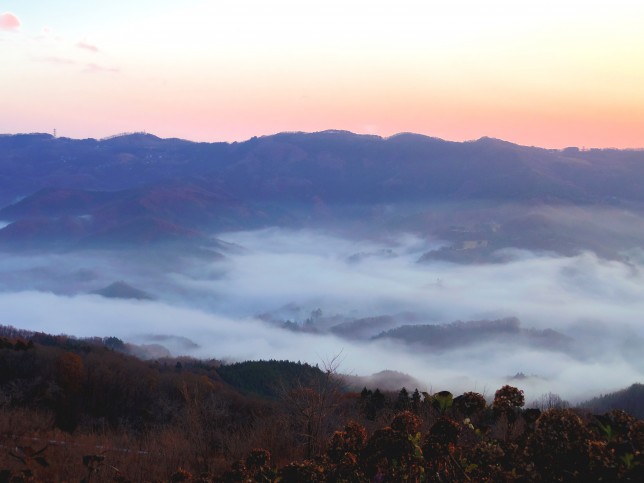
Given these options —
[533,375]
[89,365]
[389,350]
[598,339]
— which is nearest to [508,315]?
[598,339]

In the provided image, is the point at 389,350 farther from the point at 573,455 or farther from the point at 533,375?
the point at 573,455

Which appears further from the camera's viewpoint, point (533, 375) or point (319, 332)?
point (319, 332)

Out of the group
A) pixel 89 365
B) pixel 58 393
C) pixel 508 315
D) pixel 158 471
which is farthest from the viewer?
pixel 508 315

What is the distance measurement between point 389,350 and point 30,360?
125254mm

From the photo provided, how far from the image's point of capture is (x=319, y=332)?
181 metres

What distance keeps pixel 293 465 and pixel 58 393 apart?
76.5ft

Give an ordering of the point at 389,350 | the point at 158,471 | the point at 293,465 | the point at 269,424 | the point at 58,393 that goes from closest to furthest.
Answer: the point at 293,465 → the point at 158,471 → the point at 269,424 → the point at 58,393 → the point at 389,350

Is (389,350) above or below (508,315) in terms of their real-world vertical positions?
below

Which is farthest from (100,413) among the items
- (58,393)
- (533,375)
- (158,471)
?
(533,375)

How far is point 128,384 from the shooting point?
33625 millimetres

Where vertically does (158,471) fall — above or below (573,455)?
below

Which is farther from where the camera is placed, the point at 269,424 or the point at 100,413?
the point at 100,413

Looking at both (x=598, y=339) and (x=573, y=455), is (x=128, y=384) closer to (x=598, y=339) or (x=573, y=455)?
(x=573, y=455)

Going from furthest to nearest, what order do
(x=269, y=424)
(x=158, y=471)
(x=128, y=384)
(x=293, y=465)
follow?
(x=128, y=384)
(x=269, y=424)
(x=158, y=471)
(x=293, y=465)
